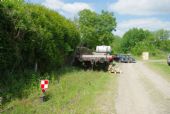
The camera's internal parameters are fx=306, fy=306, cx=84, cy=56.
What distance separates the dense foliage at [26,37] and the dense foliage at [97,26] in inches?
1596

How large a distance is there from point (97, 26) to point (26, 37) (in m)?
50.0

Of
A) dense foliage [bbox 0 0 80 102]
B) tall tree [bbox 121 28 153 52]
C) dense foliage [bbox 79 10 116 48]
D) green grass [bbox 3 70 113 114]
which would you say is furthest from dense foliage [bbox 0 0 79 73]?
tall tree [bbox 121 28 153 52]

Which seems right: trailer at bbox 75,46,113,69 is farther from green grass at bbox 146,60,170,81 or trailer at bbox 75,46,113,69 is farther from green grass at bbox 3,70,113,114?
green grass at bbox 3,70,113,114

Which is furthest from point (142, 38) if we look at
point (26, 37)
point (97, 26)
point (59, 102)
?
point (59, 102)

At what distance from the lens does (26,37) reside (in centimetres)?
1232

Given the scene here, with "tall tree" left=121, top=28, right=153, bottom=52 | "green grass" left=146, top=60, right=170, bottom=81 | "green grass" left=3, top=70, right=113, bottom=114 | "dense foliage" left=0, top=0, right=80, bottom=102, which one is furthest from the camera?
"tall tree" left=121, top=28, right=153, bottom=52

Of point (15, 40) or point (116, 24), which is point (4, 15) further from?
point (116, 24)

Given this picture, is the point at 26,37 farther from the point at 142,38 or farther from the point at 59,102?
the point at 142,38

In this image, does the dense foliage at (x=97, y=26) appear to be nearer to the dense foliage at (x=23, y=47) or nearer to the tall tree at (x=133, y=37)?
the dense foliage at (x=23, y=47)

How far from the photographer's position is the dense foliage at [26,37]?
10.7 m

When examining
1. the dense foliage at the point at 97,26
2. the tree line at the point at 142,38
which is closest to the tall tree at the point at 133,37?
the tree line at the point at 142,38

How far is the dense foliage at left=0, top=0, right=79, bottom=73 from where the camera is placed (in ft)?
35.2

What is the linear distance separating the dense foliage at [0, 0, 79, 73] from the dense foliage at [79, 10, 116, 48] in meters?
40.5

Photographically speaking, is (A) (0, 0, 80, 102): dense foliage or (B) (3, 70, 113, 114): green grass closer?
(B) (3, 70, 113, 114): green grass
